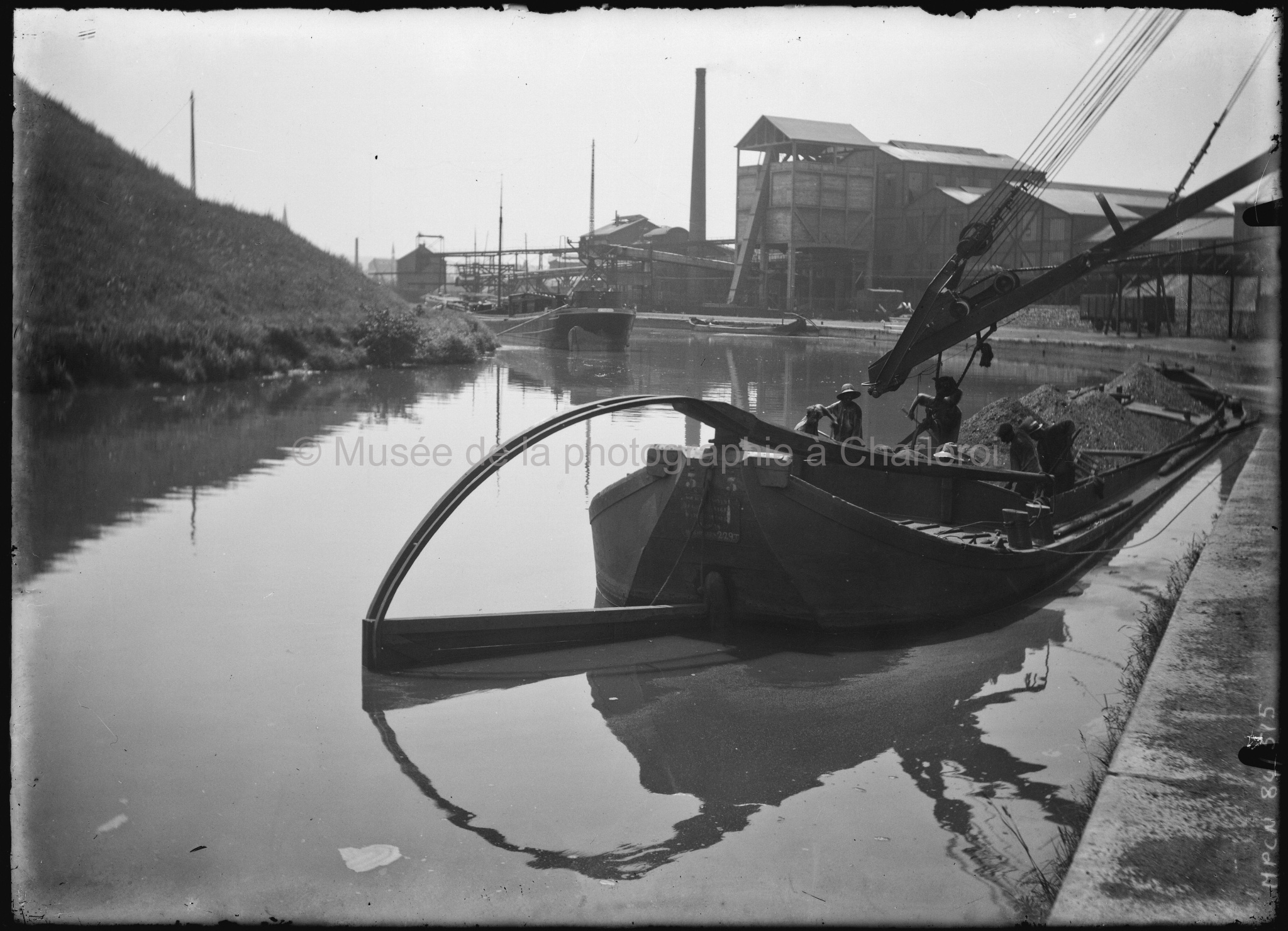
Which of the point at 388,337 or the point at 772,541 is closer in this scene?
the point at 772,541

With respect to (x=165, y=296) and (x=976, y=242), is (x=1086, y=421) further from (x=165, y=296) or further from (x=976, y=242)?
(x=165, y=296)

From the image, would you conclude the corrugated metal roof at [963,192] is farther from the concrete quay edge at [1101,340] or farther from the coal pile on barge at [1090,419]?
the coal pile on barge at [1090,419]

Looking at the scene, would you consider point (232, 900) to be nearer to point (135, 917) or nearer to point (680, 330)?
point (135, 917)

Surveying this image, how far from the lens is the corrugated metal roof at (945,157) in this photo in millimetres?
52438

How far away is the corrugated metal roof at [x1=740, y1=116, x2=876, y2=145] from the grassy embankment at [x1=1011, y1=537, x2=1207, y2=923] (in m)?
42.5

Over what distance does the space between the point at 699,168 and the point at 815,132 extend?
14.2 m

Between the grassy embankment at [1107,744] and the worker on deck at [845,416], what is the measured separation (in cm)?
313

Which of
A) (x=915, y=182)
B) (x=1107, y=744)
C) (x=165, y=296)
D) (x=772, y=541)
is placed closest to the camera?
(x=1107, y=744)

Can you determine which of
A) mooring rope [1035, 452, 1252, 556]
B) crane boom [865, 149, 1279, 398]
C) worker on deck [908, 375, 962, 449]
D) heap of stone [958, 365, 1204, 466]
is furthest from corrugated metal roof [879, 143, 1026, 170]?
worker on deck [908, 375, 962, 449]

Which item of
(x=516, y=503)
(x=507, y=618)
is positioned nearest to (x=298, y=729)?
(x=507, y=618)

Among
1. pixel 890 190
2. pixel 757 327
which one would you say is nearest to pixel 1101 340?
pixel 890 190

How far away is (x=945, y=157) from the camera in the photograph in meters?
54.2

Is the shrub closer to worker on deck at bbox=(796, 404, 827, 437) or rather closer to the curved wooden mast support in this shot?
worker on deck at bbox=(796, 404, 827, 437)

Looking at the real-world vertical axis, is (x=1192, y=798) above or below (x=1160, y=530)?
above
